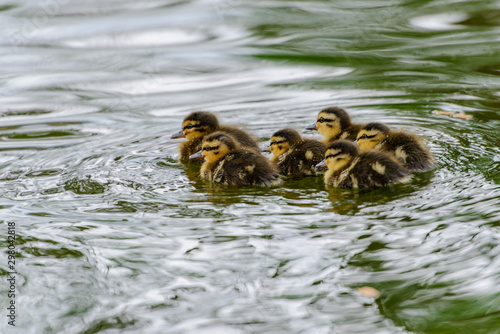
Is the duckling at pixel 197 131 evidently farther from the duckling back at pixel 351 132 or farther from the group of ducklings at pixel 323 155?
the duckling back at pixel 351 132

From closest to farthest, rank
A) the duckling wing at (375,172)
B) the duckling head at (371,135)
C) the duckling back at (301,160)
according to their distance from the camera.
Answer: the duckling wing at (375,172) < the duckling back at (301,160) < the duckling head at (371,135)

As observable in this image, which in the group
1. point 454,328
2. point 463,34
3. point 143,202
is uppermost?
point 463,34

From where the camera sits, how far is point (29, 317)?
2816mm

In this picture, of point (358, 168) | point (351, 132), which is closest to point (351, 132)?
point (351, 132)

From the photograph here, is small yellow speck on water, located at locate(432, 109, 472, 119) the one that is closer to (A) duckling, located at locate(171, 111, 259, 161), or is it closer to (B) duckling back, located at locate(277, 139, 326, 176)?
(B) duckling back, located at locate(277, 139, 326, 176)

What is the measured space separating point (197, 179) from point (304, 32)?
3.76m

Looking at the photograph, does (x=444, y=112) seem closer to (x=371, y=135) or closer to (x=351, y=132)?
(x=351, y=132)

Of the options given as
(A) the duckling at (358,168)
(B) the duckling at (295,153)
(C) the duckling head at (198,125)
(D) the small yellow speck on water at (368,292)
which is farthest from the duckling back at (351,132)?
(D) the small yellow speck on water at (368,292)

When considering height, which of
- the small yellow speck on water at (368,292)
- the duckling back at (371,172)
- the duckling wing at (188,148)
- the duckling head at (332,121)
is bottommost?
the small yellow speck on water at (368,292)

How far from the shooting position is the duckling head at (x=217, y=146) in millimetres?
4664

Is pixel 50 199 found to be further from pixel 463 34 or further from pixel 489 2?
pixel 489 2

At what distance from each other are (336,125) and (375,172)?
96cm

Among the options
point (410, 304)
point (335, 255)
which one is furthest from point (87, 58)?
point (410, 304)

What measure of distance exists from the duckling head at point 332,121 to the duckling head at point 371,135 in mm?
277
